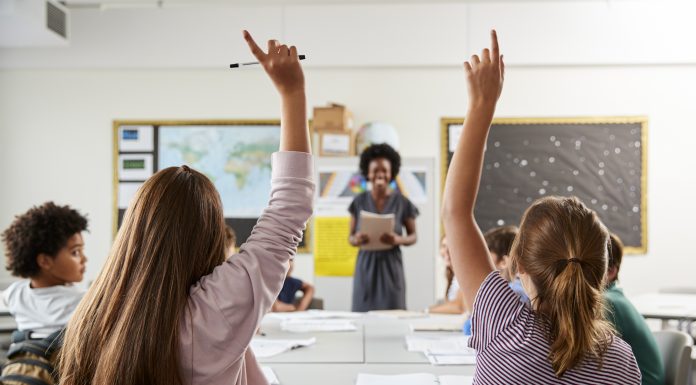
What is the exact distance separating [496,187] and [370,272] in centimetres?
184

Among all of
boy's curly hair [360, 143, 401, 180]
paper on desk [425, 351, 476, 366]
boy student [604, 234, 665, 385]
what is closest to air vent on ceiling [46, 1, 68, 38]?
boy's curly hair [360, 143, 401, 180]

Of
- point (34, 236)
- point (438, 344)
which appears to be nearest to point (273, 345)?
point (438, 344)

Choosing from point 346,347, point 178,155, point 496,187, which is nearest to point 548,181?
point 496,187

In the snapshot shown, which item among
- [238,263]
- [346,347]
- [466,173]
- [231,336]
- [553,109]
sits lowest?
[346,347]

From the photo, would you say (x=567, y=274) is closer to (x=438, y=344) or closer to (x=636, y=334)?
(x=636, y=334)

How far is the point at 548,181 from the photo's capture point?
5.90 meters

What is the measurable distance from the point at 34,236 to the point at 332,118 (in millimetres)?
3455

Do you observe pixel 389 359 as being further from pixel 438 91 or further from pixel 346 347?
pixel 438 91

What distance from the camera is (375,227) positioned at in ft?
14.7

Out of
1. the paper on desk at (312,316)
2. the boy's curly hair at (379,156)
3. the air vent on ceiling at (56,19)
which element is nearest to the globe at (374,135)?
the boy's curly hair at (379,156)

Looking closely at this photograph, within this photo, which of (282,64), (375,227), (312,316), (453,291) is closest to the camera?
(282,64)

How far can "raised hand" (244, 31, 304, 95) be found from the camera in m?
1.19

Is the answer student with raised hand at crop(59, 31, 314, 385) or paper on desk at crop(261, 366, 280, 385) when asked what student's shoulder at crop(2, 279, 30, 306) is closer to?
paper on desk at crop(261, 366, 280, 385)

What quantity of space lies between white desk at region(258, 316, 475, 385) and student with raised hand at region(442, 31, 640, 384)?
2.99ft
